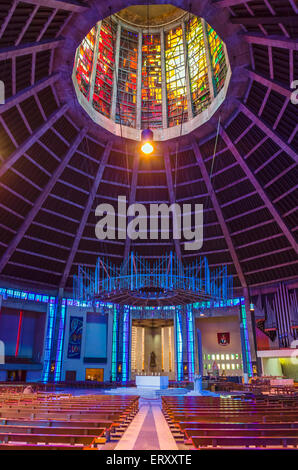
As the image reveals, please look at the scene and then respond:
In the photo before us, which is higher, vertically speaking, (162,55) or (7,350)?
(162,55)

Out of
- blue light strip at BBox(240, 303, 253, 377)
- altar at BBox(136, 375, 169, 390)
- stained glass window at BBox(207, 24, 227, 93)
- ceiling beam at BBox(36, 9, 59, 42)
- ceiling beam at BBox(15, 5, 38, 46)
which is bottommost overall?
altar at BBox(136, 375, 169, 390)

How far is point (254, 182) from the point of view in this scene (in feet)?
92.8

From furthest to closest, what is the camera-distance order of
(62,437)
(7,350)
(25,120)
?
1. (7,350)
2. (25,120)
3. (62,437)

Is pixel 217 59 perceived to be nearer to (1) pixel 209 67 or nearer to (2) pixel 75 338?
(1) pixel 209 67

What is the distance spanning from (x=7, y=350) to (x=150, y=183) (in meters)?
22.2

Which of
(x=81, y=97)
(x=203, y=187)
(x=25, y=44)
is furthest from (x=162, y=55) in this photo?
(x=25, y=44)

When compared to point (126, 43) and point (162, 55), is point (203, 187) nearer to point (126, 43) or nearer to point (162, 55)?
point (162, 55)

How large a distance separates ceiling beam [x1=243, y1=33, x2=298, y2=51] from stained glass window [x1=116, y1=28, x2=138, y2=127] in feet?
44.5

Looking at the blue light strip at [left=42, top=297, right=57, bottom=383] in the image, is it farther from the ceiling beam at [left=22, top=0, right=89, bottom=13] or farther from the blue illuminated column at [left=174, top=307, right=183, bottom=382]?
the ceiling beam at [left=22, top=0, right=89, bottom=13]

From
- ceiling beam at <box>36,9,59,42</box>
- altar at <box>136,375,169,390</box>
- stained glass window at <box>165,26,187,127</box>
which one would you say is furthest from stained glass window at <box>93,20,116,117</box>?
altar at <box>136,375,169,390</box>

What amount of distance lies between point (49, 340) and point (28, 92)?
24.2 m

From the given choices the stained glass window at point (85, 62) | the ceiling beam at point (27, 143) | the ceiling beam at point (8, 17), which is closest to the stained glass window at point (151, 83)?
the stained glass window at point (85, 62)

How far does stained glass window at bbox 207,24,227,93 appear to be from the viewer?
2597cm

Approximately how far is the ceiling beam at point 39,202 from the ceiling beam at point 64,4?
408 inches
